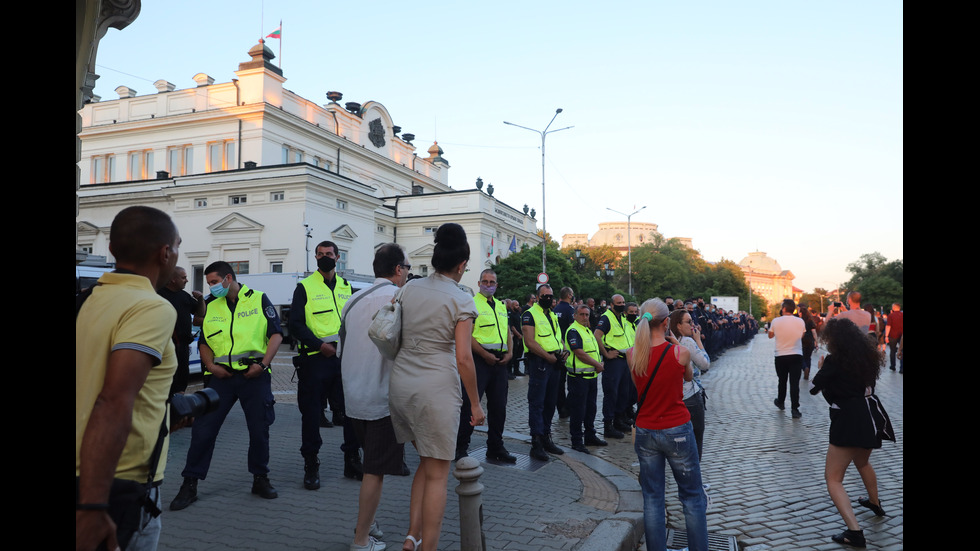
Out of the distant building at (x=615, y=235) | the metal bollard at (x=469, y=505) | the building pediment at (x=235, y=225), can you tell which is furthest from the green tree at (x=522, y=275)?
the distant building at (x=615, y=235)

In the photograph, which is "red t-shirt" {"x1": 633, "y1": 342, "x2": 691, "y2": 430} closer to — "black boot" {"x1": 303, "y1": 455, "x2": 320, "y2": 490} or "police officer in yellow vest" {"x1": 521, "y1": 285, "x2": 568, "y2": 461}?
"black boot" {"x1": 303, "y1": 455, "x2": 320, "y2": 490}

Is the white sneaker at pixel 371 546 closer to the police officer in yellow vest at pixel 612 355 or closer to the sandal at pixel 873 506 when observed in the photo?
the sandal at pixel 873 506

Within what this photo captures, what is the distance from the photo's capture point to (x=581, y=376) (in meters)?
8.22

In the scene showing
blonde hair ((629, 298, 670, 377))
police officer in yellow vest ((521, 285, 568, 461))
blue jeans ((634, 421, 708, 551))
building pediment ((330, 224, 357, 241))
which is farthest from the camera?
building pediment ((330, 224, 357, 241))

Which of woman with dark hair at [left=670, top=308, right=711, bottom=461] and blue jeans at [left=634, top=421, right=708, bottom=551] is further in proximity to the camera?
woman with dark hair at [left=670, top=308, right=711, bottom=461]

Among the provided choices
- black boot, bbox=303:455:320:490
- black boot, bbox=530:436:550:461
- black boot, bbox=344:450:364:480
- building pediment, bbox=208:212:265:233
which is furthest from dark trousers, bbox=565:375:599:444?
building pediment, bbox=208:212:265:233

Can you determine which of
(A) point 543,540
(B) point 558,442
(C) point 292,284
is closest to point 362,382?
(A) point 543,540

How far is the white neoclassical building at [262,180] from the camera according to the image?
1576 inches

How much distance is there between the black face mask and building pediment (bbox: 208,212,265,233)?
35957 millimetres

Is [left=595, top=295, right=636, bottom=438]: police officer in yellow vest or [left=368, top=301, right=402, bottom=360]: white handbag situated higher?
[left=368, top=301, right=402, bottom=360]: white handbag

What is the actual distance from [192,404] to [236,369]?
3146mm

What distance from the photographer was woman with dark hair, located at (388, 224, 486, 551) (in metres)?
3.94

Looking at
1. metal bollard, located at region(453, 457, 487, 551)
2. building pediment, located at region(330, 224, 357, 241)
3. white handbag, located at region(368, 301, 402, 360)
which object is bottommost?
metal bollard, located at region(453, 457, 487, 551)
